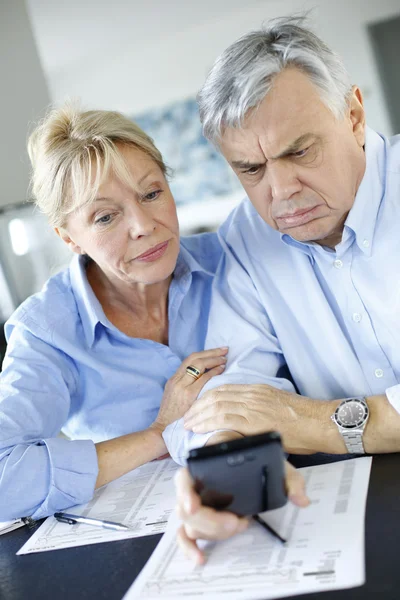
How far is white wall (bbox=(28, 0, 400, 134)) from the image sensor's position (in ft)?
20.2

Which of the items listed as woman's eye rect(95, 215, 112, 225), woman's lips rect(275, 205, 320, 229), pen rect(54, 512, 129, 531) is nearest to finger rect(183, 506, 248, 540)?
pen rect(54, 512, 129, 531)

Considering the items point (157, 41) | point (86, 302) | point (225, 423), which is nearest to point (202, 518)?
point (225, 423)

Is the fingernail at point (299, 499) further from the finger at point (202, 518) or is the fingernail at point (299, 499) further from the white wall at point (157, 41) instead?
the white wall at point (157, 41)

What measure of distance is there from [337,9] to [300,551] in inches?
269

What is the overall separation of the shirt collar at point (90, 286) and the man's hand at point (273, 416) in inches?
15.4

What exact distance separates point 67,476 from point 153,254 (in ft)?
1.76

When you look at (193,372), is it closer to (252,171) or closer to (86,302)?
(86,302)

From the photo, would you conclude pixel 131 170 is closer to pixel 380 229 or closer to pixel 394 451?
pixel 380 229

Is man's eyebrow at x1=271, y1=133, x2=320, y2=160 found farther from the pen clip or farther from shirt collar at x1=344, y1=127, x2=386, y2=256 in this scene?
the pen clip

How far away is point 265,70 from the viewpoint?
1332 mm

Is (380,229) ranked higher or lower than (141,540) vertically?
higher

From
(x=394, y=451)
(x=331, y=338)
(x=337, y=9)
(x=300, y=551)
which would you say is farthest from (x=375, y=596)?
(x=337, y=9)

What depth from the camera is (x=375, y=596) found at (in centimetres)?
77

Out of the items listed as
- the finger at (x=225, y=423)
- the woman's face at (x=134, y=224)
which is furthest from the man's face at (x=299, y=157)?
the finger at (x=225, y=423)
